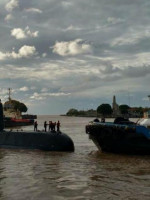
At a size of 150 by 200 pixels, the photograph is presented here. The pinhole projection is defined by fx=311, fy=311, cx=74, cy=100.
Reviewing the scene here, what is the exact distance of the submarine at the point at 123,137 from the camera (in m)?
25.2

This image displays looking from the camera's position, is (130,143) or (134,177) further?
(130,143)

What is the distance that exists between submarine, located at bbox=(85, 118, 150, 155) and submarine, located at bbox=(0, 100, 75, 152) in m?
2.96

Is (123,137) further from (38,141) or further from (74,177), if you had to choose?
(74,177)

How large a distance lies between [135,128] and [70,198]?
1354 cm

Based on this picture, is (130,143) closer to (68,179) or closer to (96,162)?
(96,162)

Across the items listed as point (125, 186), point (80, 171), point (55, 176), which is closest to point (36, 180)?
point (55, 176)

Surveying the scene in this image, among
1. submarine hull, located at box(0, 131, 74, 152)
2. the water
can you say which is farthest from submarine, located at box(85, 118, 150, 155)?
submarine hull, located at box(0, 131, 74, 152)

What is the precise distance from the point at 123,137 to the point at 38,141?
816cm

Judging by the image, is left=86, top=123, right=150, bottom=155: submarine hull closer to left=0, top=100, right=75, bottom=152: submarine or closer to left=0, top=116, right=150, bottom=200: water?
left=0, top=116, right=150, bottom=200: water

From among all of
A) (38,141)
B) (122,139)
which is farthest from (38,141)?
(122,139)

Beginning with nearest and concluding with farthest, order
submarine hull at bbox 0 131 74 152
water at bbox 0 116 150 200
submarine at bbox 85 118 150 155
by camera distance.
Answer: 1. water at bbox 0 116 150 200
2. submarine at bbox 85 118 150 155
3. submarine hull at bbox 0 131 74 152

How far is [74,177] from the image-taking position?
1658cm

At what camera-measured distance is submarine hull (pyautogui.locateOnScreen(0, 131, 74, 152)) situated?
28.0 m

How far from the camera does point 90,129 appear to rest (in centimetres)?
2742
